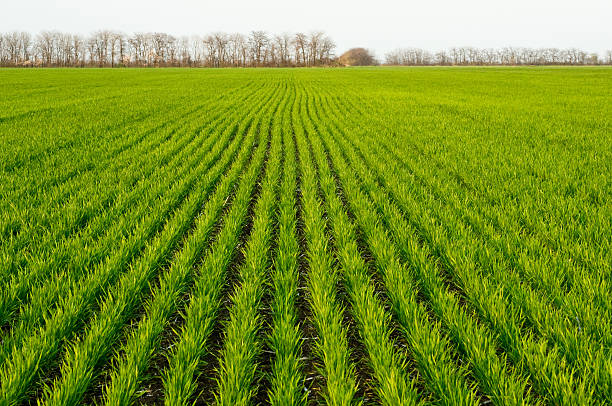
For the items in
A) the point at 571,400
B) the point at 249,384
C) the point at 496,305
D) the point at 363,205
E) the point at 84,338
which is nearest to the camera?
the point at 571,400

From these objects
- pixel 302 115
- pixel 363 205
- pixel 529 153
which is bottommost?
pixel 363 205

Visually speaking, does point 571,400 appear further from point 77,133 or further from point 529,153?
point 77,133

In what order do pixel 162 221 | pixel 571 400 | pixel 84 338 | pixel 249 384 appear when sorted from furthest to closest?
pixel 162 221
pixel 84 338
pixel 249 384
pixel 571 400

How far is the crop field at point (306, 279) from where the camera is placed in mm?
2320

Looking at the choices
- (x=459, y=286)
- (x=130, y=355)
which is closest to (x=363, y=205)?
(x=459, y=286)

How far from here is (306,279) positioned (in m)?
3.76

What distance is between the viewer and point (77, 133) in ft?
37.5

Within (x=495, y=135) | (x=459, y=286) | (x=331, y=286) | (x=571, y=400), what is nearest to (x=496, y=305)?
(x=459, y=286)

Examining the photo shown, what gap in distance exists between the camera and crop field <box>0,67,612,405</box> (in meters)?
2.32

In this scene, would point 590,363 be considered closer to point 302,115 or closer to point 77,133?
point 77,133

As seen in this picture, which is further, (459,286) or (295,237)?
(295,237)

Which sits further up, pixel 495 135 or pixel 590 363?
pixel 495 135

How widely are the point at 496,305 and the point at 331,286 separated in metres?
1.43

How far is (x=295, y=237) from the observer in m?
4.78
